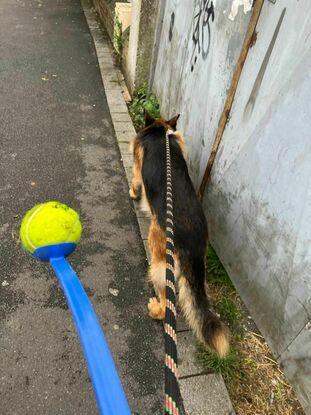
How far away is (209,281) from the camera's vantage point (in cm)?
314

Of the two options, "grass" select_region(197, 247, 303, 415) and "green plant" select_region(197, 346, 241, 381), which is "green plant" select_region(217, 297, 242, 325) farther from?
"green plant" select_region(197, 346, 241, 381)

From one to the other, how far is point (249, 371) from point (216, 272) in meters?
0.91

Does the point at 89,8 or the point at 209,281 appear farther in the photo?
the point at 89,8

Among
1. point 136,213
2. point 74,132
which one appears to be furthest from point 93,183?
point 74,132

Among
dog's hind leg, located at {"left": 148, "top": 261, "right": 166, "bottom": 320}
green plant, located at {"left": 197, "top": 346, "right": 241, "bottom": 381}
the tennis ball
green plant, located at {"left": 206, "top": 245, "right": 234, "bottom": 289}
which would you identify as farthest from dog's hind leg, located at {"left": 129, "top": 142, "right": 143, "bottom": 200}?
green plant, located at {"left": 197, "top": 346, "right": 241, "bottom": 381}

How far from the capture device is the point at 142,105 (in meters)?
5.51

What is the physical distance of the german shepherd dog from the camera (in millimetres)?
2219

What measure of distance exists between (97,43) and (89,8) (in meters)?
2.73

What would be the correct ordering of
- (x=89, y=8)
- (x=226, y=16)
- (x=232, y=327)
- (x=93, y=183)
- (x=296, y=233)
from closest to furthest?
(x=296, y=233) → (x=232, y=327) → (x=226, y=16) → (x=93, y=183) → (x=89, y=8)

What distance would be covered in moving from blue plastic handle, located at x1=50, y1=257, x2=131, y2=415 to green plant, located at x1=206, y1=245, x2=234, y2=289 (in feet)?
6.68

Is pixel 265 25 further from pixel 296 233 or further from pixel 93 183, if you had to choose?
pixel 93 183

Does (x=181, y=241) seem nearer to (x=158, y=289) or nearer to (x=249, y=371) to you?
(x=158, y=289)

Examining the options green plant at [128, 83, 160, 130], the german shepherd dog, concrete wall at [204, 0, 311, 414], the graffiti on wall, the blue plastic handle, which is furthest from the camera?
green plant at [128, 83, 160, 130]

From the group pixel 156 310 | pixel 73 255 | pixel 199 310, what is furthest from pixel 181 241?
pixel 73 255
